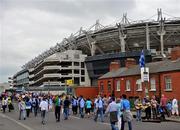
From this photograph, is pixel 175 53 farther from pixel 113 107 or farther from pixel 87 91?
pixel 87 91

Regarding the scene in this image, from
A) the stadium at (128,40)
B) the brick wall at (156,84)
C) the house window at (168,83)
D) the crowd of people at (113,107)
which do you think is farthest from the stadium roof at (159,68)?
the stadium at (128,40)

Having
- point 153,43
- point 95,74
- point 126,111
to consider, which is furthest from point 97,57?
point 126,111

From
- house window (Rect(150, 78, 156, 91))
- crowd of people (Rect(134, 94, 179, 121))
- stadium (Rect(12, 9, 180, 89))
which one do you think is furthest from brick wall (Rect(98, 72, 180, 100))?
stadium (Rect(12, 9, 180, 89))

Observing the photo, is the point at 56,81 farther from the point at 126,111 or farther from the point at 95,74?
the point at 126,111

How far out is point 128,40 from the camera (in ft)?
322

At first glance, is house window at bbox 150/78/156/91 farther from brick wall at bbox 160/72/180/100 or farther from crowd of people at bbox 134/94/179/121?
crowd of people at bbox 134/94/179/121

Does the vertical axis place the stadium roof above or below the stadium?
below

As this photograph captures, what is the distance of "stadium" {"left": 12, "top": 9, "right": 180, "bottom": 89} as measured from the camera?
9125cm

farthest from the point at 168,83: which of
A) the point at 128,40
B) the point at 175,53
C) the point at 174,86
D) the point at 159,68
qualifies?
the point at 128,40

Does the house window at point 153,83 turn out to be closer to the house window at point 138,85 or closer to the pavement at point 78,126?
the house window at point 138,85

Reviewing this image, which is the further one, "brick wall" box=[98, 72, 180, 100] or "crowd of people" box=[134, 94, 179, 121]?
"brick wall" box=[98, 72, 180, 100]

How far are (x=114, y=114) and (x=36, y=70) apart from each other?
398ft

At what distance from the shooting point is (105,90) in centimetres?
5547

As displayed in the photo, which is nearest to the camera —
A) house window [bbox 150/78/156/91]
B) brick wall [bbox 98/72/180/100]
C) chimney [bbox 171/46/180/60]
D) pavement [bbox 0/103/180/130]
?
pavement [bbox 0/103/180/130]
